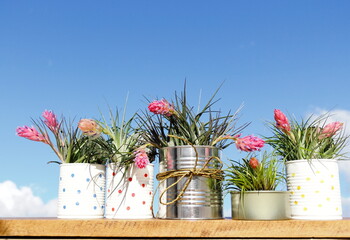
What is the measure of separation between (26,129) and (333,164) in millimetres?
1288

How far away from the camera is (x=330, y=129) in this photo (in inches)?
66.2

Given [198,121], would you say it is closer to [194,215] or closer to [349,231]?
[194,215]

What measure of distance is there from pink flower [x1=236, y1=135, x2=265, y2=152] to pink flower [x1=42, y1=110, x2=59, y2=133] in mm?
795

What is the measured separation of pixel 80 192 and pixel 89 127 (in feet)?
0.90

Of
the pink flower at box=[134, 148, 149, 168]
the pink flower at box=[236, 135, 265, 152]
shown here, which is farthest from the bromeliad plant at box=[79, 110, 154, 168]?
the pink flower at box=[236, 135, 265, 152]

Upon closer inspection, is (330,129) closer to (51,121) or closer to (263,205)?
(263,205)

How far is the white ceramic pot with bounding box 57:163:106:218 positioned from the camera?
1654 mm

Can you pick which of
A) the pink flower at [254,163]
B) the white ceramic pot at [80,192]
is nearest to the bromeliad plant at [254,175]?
the pink flower at [254,163]

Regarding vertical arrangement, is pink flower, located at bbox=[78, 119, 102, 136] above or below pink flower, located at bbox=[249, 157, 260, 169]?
above

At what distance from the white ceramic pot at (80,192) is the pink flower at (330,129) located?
97cm

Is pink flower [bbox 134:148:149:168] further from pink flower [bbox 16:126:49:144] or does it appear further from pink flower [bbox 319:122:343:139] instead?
pink flower [bbox 319:122:343:139]

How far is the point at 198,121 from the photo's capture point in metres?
1.69

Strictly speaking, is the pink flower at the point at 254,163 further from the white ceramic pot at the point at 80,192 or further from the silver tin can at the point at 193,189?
the white ceramic pot at the point at 80,192

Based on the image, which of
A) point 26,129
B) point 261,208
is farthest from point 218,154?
point 26,129
